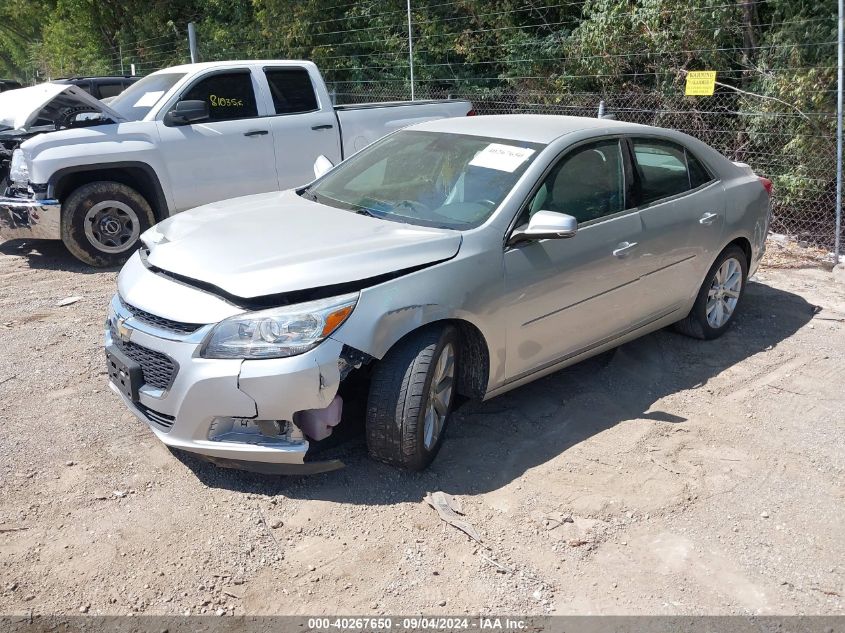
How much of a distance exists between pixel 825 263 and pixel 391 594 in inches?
253

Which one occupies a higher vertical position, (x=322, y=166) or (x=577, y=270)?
(x=322, y=166)

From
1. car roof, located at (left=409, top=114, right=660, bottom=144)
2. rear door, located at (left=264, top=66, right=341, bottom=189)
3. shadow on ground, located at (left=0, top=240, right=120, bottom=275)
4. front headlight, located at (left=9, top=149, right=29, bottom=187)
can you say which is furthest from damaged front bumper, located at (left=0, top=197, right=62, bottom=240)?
car roof, located at (left=409, top=114, right=660, bottom=144)

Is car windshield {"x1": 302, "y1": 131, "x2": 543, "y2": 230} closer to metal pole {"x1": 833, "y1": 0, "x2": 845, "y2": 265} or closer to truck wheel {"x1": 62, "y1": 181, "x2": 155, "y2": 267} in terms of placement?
truck wheel {"x1": 62, "y1": 181, "x2": 155, "y2": 267}

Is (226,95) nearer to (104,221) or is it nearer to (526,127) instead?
(104,221)

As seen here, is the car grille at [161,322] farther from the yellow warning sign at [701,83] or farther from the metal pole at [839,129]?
the yellow warning sign at [701,83]

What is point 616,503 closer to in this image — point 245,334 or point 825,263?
point 245,334

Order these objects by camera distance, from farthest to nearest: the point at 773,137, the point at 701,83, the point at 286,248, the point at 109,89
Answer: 1. the point at 109,89
2. the point at 773,137
3. the point at 701,83
4. the point at 286,248

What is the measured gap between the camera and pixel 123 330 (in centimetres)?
384

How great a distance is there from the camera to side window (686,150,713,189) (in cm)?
542

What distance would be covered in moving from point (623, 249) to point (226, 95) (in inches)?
193

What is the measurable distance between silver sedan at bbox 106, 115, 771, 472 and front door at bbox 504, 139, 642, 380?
11 millimetres

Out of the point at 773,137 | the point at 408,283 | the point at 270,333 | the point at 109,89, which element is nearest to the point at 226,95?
the point at 109,89

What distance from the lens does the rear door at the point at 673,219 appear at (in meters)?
4.95

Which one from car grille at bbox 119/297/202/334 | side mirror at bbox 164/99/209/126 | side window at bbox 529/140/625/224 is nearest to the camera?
car grille at bbox 119/297/202/334
